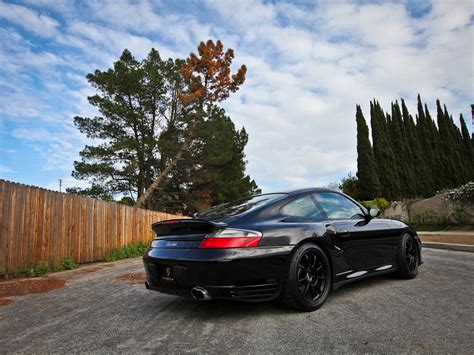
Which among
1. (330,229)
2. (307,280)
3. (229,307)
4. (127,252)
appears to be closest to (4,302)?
(229,307)

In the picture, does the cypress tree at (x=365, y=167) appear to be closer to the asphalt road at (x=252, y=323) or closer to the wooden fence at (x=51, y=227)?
the wooden fence at (x=51, y=227)

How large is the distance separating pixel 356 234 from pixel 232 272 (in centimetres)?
177

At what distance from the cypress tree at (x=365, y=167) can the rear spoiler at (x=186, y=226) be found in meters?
28.8

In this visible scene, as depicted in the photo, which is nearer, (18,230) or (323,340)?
(323,340)

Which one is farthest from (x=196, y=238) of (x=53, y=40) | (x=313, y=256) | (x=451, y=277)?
(x=53, y=40)

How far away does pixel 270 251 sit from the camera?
124 inches

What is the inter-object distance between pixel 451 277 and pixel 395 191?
27249mm

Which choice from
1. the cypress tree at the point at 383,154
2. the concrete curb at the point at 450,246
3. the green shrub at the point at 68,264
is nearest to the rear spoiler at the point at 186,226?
the green shrub at the point at 68,264

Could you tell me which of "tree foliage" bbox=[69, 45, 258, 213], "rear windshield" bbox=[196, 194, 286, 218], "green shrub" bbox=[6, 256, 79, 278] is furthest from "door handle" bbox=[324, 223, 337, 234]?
"tree foliage" bbox=[69, 45, 258, 213]

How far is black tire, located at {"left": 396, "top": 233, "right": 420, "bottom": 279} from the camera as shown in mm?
4641

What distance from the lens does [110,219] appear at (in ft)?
34.2

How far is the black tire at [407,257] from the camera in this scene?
4641 millimetres

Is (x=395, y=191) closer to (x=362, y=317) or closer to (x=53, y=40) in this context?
(x=53, y=40)

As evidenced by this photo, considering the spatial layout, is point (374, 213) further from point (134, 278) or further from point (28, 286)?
point (28, 286)
